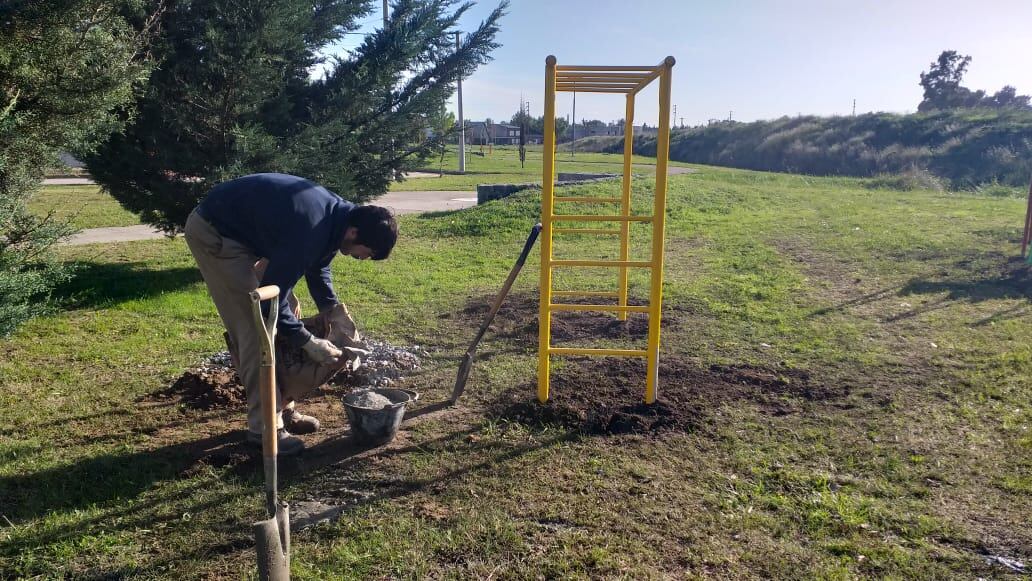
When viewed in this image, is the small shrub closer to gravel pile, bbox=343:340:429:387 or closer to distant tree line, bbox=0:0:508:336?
distant tree line, bbox=0:0:508:336

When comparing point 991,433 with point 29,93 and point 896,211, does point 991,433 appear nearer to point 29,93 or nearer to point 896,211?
point 29,93

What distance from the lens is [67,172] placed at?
20.5 feet

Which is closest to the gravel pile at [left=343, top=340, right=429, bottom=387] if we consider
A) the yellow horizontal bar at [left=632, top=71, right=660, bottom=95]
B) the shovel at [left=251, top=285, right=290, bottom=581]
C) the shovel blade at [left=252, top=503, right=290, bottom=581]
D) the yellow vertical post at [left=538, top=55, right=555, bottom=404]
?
the yellow vertical post at [left=538, top=55, right=555, bottom=404]

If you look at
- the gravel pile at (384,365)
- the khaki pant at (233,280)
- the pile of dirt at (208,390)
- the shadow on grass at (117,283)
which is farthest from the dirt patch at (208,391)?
the shadow on grass at (117,283)

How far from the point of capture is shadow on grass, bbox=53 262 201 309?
7051 millimetres

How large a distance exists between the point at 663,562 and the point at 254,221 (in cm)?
243

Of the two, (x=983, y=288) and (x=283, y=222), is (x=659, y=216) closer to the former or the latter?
(x=283, y=222)

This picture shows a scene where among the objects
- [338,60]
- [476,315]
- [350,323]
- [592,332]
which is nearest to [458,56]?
[338,60]

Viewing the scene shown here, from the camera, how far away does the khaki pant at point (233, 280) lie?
3.48 meters

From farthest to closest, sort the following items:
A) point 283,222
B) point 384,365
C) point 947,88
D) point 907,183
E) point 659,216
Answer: point 947,88
point 907,183
point 384,365
point 659,216
point 283,222

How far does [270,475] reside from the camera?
2.64 meters

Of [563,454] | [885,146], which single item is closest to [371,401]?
[563,454]

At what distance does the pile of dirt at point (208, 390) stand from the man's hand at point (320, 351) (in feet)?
Answer: 4.28

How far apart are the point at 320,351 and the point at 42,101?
3.60 metres
